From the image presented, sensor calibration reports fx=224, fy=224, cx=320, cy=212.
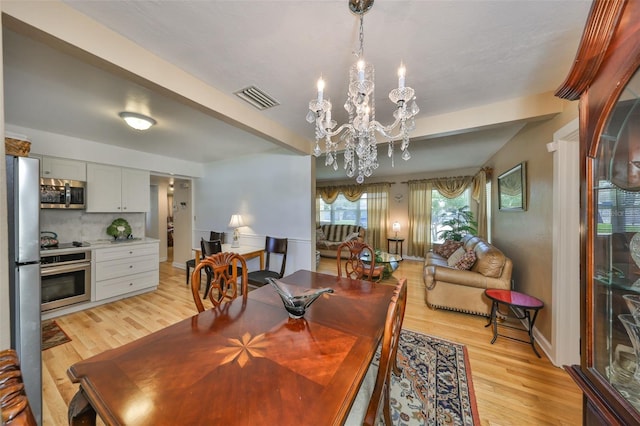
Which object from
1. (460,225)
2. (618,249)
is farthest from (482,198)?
(618,249)

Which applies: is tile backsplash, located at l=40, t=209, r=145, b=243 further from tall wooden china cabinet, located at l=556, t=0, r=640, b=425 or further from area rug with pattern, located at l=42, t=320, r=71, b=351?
tall wooden china cabinet, located at l=556, t=0, r=640, b=425

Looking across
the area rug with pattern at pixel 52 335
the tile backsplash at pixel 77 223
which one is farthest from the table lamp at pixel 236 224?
the area rug with pattern at pixel 52 335

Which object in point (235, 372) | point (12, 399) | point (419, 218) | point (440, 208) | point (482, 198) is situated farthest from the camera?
point (419, 218)

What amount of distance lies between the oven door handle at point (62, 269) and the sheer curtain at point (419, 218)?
6622mm

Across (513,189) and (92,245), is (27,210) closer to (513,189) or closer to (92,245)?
(92,245)

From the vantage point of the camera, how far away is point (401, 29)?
1.33m

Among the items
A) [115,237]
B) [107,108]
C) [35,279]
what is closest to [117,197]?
[115,237]

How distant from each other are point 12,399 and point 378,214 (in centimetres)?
677

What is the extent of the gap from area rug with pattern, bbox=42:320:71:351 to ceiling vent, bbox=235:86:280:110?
311 centimetres

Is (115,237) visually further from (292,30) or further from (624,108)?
(624,108)

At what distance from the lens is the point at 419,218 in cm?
624

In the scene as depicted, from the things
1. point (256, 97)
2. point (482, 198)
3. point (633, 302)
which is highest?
point (256, 97)

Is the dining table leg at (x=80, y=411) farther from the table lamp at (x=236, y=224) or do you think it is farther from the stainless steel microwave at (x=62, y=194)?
the stainless steel microwave at (x=62, y=194)

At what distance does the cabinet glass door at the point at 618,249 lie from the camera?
2.48 feet
